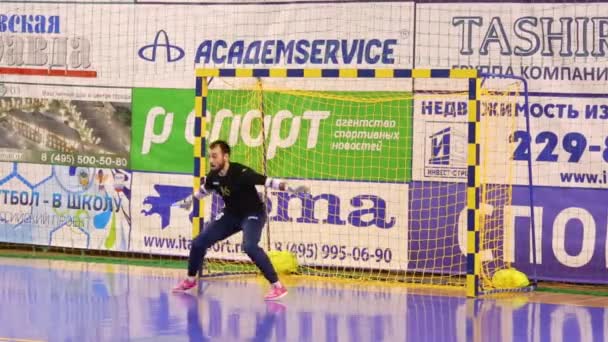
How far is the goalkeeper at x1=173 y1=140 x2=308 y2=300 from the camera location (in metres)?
17.6

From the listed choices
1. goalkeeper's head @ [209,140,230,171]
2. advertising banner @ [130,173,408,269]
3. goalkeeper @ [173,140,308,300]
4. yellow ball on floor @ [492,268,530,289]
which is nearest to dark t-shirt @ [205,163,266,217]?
goalkeeper @ [173,140,308,300]

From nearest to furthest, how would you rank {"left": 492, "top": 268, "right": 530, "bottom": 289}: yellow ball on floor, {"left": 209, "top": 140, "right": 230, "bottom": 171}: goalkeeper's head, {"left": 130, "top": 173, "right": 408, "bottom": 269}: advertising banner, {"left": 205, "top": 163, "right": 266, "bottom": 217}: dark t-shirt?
{"left": 209, "top": 140, "right": 230, "bottom": 171}: goalkeeper's head → {"left": 205, "top": 163, "right": 266, "bottom": 217}: dark t-shirt → {"left": 492, "top": 268, "right": 530, "bottom": 289}: yellow ball on floor → {"left": 130, "top": 173, "right": 408, "bottom": 269}: advertising banner

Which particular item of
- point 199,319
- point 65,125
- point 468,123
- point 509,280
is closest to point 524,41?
point 468,123

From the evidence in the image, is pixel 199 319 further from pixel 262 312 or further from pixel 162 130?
pixel 162 130

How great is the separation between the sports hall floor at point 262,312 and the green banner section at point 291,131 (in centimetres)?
204

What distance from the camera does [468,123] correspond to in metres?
18.2

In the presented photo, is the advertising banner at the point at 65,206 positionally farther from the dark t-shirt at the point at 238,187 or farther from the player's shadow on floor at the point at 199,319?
the dark t-shirt at the point at 238,187

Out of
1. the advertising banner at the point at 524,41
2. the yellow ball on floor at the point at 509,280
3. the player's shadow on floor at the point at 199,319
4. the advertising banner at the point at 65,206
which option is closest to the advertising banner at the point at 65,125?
the advertising banner at the point at 65,206

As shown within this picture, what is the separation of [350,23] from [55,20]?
17.5 feet

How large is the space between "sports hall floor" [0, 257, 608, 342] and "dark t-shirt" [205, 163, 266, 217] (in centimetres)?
121

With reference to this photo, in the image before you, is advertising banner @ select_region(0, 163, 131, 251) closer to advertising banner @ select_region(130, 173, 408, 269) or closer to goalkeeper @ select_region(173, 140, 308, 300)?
advertising banner @ select_region(130, 173, 408, 269)

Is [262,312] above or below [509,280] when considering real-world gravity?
below

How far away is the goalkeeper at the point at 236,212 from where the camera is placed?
17.6m

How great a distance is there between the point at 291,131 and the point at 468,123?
3.77 metres
